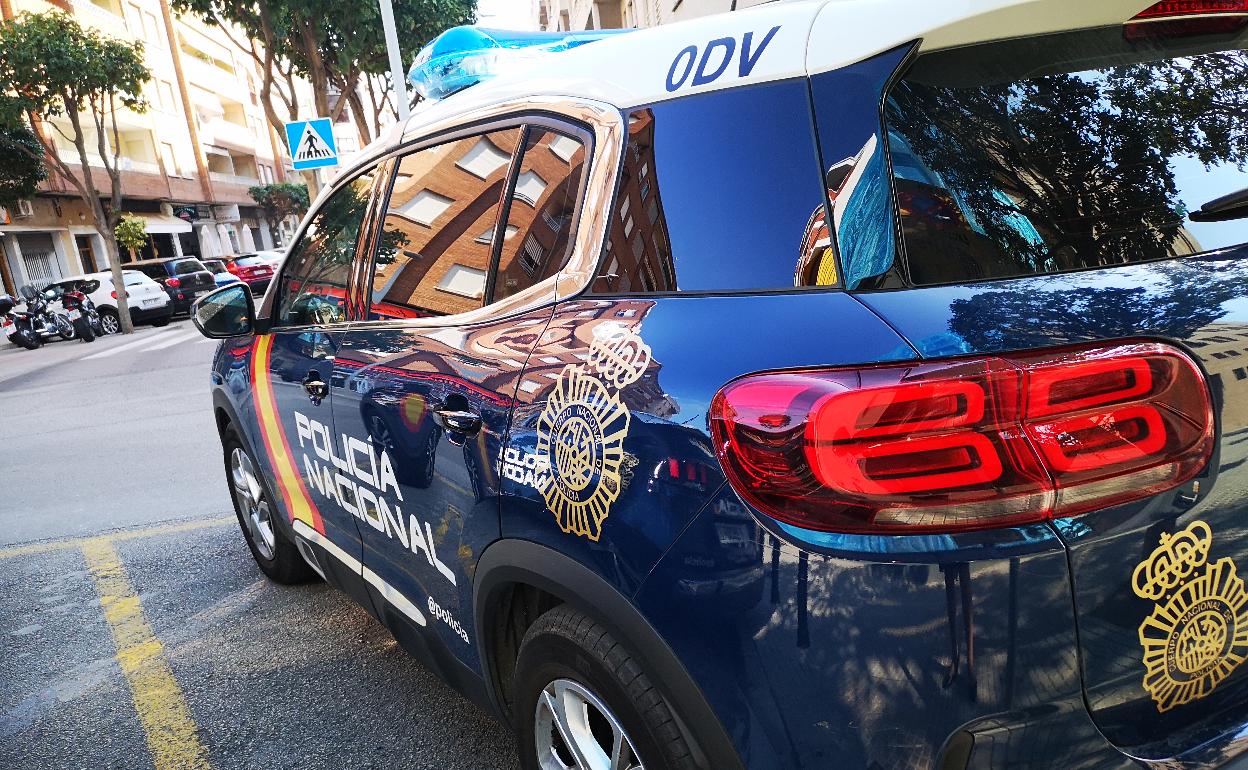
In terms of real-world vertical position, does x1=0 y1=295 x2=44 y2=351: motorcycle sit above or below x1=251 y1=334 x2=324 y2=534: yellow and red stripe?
below

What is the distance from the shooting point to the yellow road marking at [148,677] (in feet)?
9.34

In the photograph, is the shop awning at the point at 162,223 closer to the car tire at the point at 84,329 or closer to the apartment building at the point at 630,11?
the apartment building at the point at 630,11

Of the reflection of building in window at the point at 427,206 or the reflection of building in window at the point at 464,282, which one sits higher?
the reflection of building in window at the point at 427,206

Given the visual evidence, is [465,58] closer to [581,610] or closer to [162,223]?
[581,610]

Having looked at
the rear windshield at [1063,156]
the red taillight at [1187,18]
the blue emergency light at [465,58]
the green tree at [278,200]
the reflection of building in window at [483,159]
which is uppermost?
the green tree at [278,200]

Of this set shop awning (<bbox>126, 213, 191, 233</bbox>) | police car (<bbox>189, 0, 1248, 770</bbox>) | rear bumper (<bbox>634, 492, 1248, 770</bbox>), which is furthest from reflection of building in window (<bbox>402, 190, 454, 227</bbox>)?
shop awning (<bbox>126, 213, 191, 233</bbox>)

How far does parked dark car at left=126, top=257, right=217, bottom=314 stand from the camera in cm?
2391

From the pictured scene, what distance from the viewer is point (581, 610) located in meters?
1.64

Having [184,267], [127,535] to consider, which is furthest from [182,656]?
[184,267]

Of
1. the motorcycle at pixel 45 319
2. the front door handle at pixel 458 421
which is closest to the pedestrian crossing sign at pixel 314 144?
the motorcycle at pixel 45 319

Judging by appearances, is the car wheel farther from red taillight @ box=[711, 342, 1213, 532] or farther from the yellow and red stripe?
red taillight @ box=[711, 342, 1213, 532]

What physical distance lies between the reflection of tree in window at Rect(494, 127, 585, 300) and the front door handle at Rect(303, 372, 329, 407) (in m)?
0.90

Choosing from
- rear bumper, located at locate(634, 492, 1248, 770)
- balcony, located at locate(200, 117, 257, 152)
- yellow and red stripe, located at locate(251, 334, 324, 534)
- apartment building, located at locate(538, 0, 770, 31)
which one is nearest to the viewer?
rear bumper, located at locate(634, 492, 1248, 770)

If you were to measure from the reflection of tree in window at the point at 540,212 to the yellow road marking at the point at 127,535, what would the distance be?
12.4 ft
